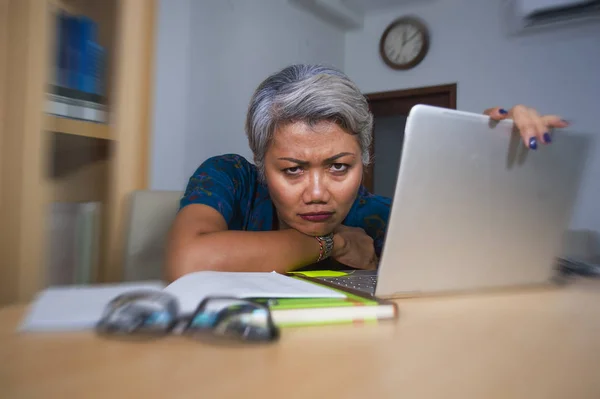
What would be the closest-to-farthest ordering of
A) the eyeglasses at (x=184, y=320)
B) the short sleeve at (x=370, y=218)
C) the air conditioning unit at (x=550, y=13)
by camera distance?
the eyeglasses at (x=184, y=320) → the short sleeve at (x=370, y=218) → the air conditioning unit at (x=550, y=13)

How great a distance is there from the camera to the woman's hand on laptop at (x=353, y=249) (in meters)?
1.01

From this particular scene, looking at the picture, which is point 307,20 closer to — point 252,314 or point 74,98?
point 74,98

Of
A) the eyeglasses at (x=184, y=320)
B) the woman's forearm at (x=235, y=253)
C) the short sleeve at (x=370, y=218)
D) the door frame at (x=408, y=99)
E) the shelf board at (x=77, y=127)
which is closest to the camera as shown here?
the eyeglasses at (x=184, y=320)

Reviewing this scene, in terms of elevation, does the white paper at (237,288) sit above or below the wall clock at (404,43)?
below

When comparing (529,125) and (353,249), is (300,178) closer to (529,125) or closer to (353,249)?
(353,249)

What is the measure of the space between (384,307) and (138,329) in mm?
263

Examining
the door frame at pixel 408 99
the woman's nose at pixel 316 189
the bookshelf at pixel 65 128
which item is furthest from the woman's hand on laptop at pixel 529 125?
the door frame at pixel 408 99

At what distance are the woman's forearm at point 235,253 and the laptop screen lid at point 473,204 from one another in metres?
0.28

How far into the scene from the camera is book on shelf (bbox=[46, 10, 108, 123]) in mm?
1076

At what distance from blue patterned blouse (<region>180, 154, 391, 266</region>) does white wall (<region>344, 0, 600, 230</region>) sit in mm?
1706

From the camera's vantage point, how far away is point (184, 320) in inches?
16.8

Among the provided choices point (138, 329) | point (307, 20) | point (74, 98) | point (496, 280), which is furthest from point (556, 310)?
point (307, 20)

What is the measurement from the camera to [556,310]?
1.86 feet

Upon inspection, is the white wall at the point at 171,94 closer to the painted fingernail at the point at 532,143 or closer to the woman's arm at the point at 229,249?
the woman's arm at the point at 229,249
